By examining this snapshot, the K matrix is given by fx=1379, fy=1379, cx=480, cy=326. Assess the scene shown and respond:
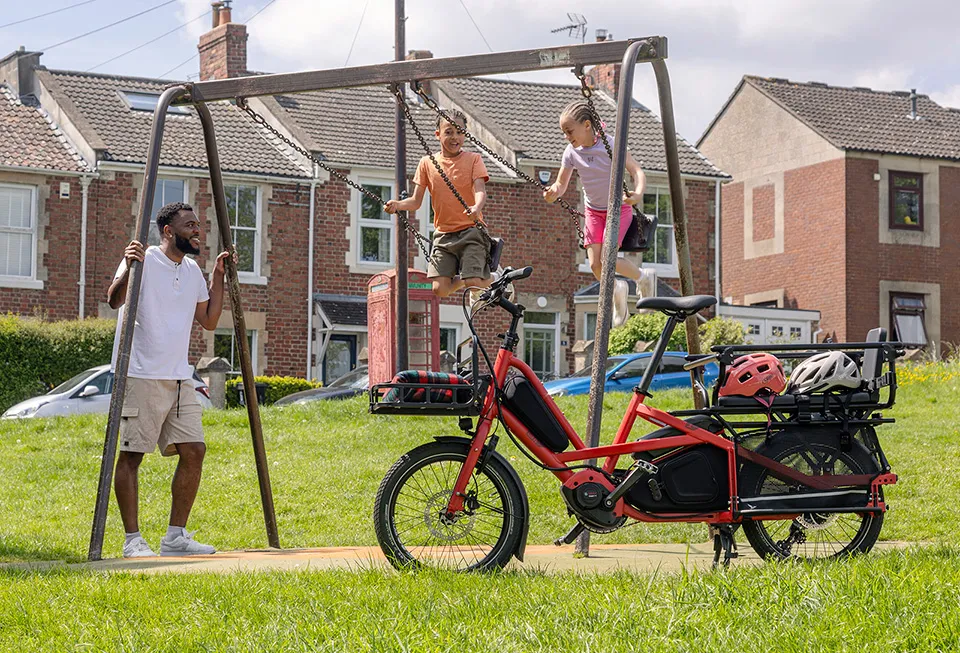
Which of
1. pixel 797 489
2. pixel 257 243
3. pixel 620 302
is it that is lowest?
pixel 797 489

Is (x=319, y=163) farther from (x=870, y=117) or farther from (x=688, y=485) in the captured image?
(x=870, y=117)

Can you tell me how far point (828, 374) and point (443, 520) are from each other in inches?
83.9

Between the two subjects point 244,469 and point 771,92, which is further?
point 771,92

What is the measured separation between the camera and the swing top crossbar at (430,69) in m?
8.65

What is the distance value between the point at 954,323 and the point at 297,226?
20.4m

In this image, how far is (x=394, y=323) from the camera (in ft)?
72.4

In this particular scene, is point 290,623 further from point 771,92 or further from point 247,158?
point 771,92

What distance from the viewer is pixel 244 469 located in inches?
559

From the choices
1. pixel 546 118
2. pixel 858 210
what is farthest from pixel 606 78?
pixel 858 210

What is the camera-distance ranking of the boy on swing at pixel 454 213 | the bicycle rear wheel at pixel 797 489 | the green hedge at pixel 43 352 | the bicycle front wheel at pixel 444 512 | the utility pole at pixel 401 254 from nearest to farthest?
the bicycle front wheel at pixel 444 512 → the bicycle rear wheel at pixel 797 489 → the boy on swing at pixel 454 213 → the utility pole at pixel 401 254 → the green hedge at pixel 43 352

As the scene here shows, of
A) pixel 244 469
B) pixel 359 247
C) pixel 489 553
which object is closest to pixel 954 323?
pixel 359 247

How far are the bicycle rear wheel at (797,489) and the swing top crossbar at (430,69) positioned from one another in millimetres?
2782

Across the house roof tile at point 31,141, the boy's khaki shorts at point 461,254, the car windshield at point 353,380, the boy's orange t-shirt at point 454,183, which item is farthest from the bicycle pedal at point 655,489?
A: the house roof tile at point 31,141

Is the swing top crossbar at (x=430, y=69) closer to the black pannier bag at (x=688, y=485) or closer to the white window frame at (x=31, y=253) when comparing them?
the black pannier bag at (x=688, y=485)
